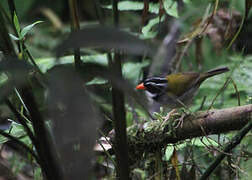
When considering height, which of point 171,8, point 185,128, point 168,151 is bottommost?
point 168,151

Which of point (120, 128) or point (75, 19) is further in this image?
point (75, 19)

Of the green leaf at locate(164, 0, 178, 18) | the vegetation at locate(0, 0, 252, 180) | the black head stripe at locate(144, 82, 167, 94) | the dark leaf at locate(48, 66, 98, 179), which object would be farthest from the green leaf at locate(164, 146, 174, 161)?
the dark leaf at locate(48, 66, 98, 179)

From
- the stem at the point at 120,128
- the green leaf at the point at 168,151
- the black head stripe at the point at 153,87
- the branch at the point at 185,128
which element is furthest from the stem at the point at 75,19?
the black head stripe at the point at 153,87

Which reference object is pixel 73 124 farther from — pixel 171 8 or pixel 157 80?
pixel 171 8

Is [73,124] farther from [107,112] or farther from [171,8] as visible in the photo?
[171,8]

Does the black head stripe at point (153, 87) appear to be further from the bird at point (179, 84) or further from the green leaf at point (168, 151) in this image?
the green leaf at point (168, 151)

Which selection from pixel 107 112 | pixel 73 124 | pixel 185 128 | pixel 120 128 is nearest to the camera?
pixel 73 124

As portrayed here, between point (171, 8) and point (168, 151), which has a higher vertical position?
point (171, 8)

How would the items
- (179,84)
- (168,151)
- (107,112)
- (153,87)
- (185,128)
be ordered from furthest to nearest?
(179,84)
(153,87)
(107,112)
(168,151)
(185,128)

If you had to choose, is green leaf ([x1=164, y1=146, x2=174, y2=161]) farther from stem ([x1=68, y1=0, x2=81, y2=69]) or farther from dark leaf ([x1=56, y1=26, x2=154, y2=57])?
dark leaf ([x1=56, y1=26, x2=154, y2=57])

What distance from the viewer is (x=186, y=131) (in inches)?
68.0

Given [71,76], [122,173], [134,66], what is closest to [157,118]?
[122,173]

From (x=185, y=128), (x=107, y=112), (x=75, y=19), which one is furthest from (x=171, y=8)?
(x=75, y=19)

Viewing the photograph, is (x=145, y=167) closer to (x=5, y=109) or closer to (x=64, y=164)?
(x=5, y=109)
